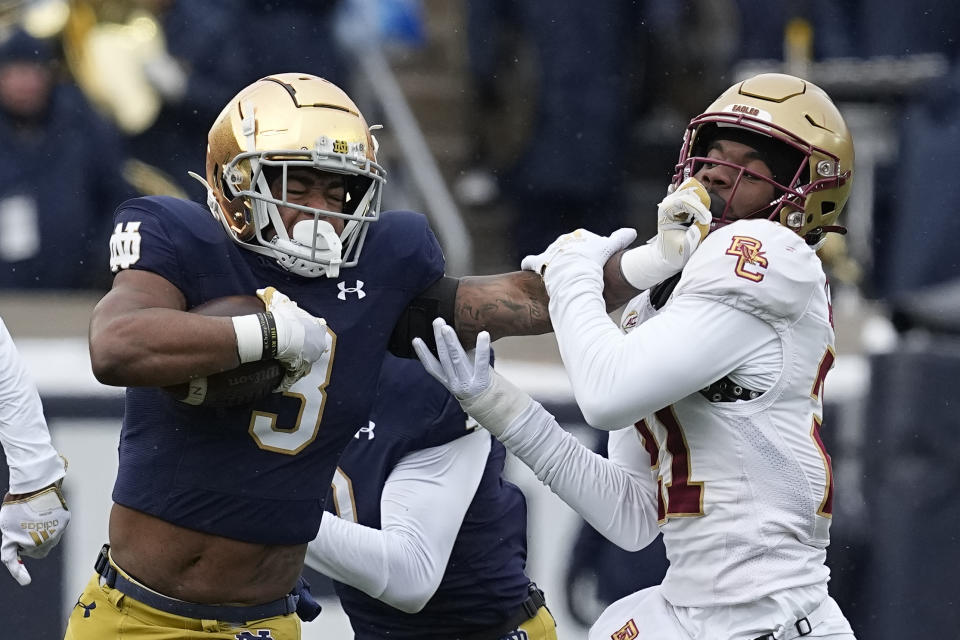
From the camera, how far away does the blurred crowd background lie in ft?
21.4

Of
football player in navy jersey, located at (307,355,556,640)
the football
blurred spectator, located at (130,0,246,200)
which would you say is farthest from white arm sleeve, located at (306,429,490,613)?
blurred spectator, located at (130,0,246,200)

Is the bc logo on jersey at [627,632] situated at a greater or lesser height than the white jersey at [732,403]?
lesser

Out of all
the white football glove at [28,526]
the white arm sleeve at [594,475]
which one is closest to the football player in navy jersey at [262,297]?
the white arm sleeve at [594,475]

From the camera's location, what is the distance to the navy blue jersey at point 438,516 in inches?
161

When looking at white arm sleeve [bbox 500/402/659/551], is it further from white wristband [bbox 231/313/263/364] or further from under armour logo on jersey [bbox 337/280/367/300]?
white wristband [bbox 231/313/263/364]

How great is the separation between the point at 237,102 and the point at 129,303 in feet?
1.90

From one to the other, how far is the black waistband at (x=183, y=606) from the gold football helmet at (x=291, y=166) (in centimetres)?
74

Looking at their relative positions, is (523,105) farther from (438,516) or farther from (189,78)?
(438,516)

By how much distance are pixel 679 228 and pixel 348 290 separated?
2.33 ft

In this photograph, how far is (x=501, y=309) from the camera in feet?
11.2

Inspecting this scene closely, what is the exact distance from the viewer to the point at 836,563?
5496mm

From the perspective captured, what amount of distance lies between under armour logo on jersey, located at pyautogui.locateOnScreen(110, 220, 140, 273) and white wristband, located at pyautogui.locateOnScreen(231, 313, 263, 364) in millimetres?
321

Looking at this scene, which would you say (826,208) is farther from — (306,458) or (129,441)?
(129,441)

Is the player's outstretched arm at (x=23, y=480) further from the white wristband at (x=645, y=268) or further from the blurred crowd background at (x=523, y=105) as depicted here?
the blurred crowd background at (x=523, y=105)
